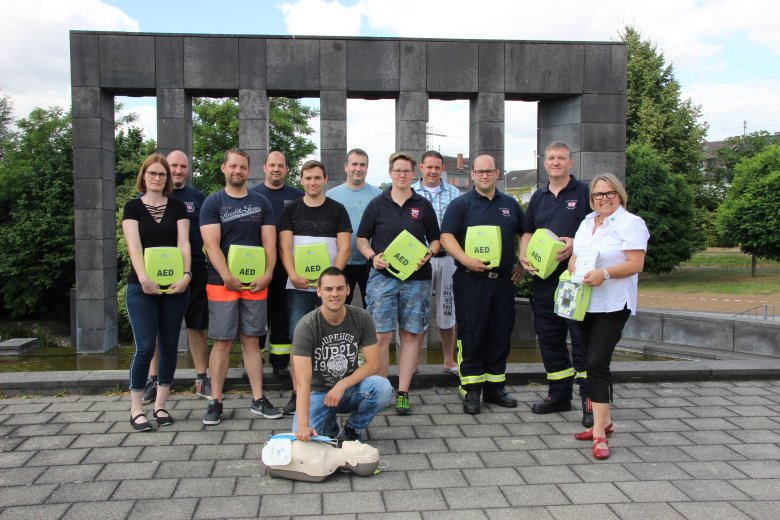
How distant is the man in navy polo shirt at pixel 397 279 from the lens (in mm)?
5215

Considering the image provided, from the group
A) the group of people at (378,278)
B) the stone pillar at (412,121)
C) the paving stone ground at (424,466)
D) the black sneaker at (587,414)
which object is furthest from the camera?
the stone pillar at (412,121)

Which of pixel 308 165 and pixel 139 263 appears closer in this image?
pixel 139 263

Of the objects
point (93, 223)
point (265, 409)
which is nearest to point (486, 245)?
point (265, 409)


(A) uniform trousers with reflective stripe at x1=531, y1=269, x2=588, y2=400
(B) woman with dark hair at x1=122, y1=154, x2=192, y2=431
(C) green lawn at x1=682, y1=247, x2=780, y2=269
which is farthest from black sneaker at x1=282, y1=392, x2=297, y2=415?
(C) green lawn at x1=682, y1=247, x2=780, y2=269

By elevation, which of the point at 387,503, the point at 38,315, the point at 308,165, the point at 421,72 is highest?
the point at 421,72

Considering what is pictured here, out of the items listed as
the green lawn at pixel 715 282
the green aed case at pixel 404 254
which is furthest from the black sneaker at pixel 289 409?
the green lawn at pixel 715 282

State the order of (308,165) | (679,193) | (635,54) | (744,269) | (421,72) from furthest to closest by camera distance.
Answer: (635,54) < (744,269) < (679,193) < (421,72) < (308,165)

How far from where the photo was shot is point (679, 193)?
31656mm

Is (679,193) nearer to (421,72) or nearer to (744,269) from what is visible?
(744,269)

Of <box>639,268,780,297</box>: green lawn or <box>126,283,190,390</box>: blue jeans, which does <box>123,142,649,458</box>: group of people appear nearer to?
<box>126,283,190,390</box>: blue jeans

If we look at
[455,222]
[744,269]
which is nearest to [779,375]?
[455,222]

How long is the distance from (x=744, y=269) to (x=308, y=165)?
117 feet

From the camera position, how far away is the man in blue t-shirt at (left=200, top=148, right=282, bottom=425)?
4.89m

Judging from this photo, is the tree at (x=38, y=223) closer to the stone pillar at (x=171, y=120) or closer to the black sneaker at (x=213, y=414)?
the stone pillar at (x=171, y=120)
